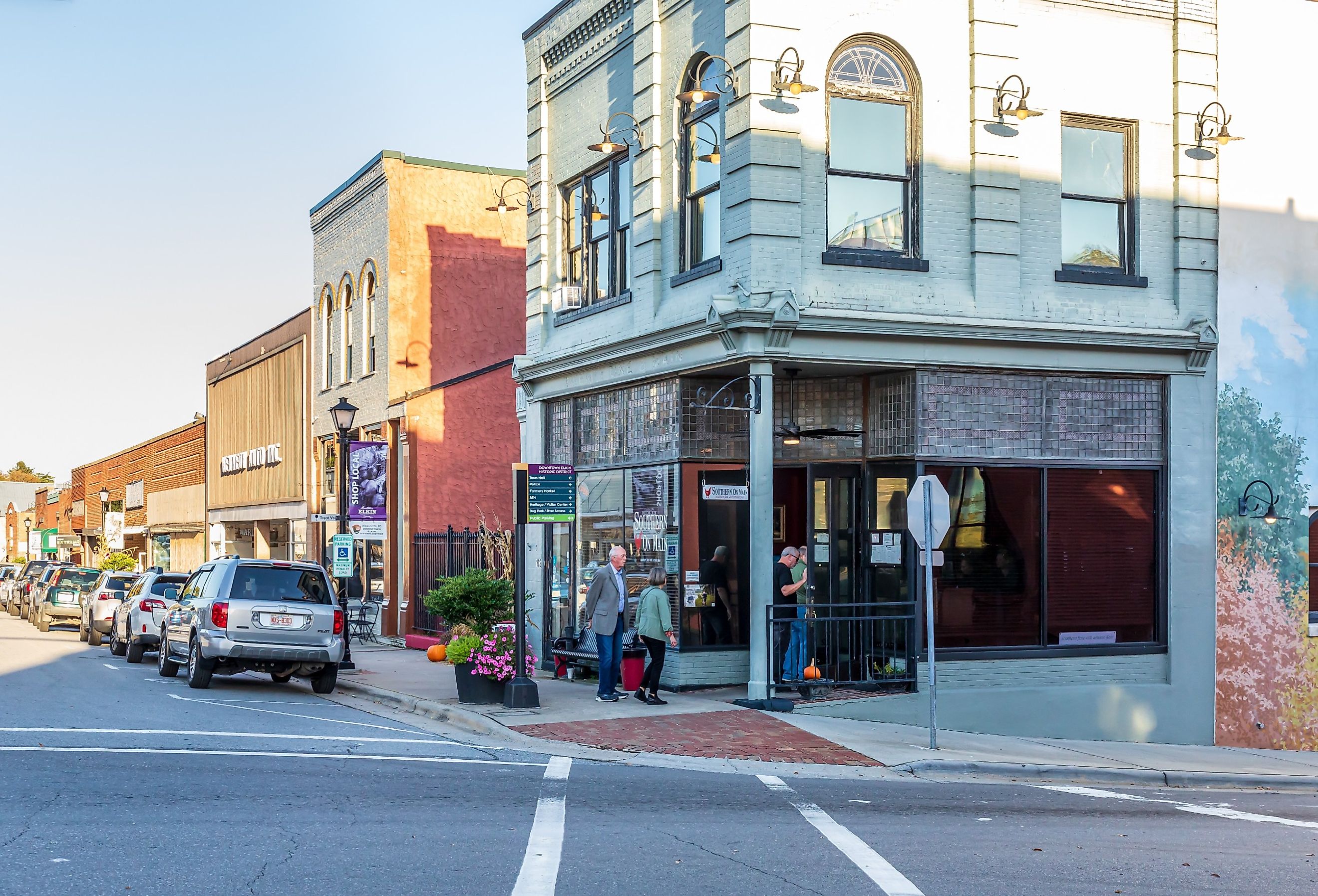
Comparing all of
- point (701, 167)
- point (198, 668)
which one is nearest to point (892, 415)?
point (701, 167)

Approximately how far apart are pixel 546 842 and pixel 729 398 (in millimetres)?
9986

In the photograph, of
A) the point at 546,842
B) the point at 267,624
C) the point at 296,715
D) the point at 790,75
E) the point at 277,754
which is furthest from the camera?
the point at 267,624

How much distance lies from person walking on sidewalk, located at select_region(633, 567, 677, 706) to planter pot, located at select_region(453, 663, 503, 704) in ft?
5.51

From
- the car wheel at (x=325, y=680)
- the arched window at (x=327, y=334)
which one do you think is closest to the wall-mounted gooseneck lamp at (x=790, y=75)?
the car wheel at (x=325, y=680)

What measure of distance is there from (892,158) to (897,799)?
8671 mm

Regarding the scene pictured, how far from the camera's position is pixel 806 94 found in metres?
16.3

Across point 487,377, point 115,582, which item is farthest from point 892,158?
point 115,582

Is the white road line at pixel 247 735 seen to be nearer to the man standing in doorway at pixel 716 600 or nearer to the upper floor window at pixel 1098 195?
the man standing in doorway at pixel 716 600

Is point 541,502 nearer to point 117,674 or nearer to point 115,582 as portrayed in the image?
point 117,674

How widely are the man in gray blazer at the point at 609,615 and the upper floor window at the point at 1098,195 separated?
6875 millimetres

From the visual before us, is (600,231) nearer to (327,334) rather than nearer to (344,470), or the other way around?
(344,470)

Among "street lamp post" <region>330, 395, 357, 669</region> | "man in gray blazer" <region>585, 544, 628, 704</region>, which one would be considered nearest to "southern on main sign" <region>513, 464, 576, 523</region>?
"man in gray blazer" <region>585, 544, 628, 704</region>

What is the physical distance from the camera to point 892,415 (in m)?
17.4

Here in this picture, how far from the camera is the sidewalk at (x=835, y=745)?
1313 cm
